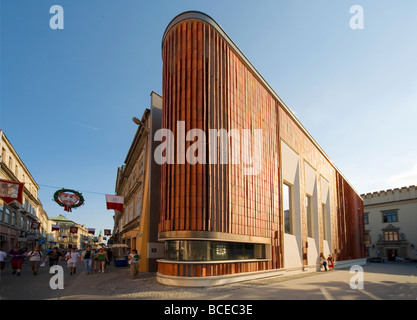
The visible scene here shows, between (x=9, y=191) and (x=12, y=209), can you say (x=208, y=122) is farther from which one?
(x=12, y=209)

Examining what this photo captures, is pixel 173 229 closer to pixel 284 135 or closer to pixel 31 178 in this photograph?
pixel 284 135

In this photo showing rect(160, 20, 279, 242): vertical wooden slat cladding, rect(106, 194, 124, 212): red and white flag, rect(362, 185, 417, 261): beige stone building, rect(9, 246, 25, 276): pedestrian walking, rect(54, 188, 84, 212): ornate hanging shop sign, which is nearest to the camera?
rect(160, 20, 279, 242): vertical wooden slat cladding

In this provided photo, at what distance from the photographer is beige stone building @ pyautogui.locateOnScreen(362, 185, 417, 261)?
50.0m

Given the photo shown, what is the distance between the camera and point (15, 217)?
38.9 m

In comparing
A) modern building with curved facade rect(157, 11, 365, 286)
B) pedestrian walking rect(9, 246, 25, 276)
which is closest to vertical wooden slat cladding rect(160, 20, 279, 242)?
modern building with curved facade rect(157, 11, 365, 286)

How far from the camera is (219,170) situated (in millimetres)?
14438

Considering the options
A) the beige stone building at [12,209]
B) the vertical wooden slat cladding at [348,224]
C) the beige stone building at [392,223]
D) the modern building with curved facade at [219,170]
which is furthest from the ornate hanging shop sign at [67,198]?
the beige stone building at [392,223]

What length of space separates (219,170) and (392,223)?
166ft

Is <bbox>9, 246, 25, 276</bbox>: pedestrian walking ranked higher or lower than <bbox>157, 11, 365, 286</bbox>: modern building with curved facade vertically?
lower

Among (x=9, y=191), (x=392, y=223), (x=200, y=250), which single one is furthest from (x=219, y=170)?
(x=392, y=223)

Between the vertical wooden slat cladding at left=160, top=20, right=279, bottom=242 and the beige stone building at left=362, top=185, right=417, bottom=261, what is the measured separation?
4021 centimetres

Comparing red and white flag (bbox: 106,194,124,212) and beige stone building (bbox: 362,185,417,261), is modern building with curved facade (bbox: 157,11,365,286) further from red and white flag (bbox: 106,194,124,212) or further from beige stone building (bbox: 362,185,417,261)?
beige stone building (bbox: 362,185,417,261)

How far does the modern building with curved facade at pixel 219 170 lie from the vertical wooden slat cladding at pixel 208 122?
46 millimetres

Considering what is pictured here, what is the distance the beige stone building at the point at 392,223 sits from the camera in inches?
1967
